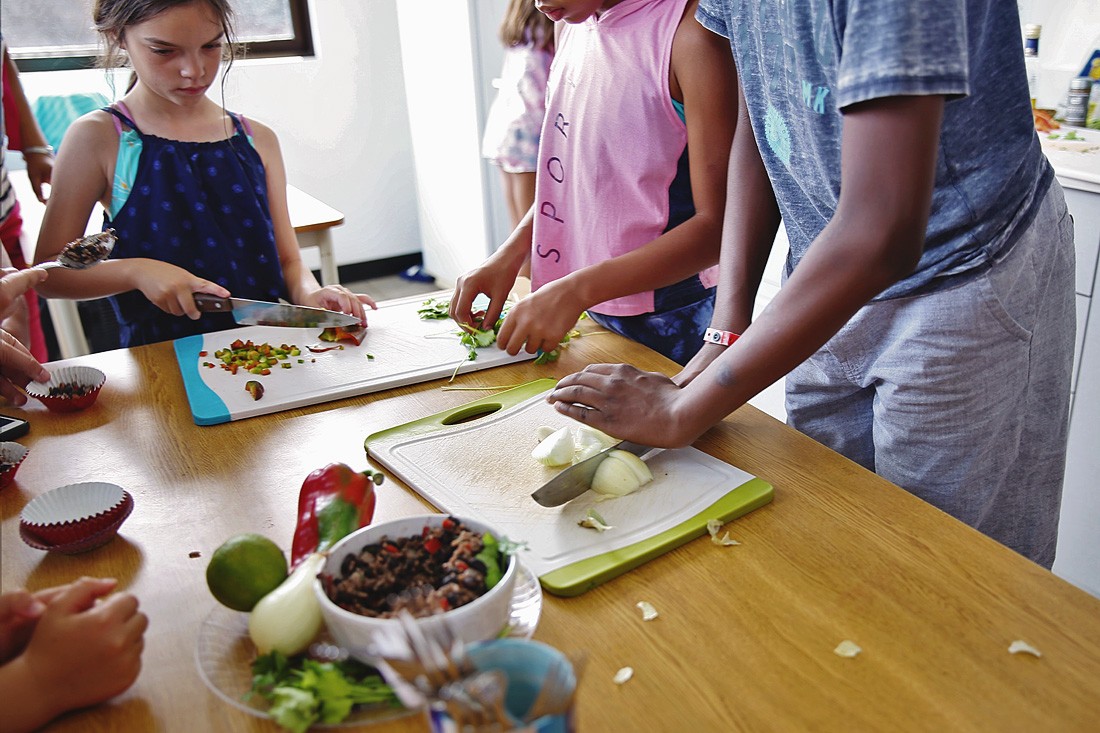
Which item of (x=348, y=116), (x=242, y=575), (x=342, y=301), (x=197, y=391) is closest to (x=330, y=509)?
(x=242, y=575)

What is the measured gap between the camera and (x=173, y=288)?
1428mm

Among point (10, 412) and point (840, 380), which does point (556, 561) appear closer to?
point (840, 380)

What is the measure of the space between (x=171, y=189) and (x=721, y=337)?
1125 millimetres

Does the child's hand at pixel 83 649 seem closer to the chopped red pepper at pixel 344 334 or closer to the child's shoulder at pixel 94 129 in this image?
the chopped red pepper at pixel 344 334

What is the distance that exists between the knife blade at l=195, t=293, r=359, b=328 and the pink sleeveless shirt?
0.38 metres

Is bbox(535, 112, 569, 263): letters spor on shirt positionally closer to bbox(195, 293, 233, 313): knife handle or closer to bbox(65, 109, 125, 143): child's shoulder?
bbox(195, 293, 233, 313): knife handle

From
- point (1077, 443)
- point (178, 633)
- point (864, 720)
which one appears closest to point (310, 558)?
point (178, 633)

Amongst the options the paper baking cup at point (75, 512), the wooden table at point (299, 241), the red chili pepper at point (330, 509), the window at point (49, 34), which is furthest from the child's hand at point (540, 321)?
the window at point (49, 34)

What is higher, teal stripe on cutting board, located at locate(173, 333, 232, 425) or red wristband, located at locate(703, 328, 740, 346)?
red wristband, located at locate(703, 328, 740, 346)

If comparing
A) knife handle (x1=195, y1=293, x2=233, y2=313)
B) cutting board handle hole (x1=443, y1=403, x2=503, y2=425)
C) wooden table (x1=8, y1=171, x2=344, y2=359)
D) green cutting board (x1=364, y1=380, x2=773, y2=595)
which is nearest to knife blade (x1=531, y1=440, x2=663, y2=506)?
green cutting board (x1=364, y1=380, x2=773, y2=595)

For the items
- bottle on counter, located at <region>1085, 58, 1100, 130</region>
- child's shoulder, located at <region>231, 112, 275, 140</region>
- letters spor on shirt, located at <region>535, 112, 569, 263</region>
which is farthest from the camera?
bottle on counter, located at <region>1085, 58, 1100, 130</region>

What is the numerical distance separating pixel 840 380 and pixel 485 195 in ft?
9.90

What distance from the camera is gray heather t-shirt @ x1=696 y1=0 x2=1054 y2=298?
868mm

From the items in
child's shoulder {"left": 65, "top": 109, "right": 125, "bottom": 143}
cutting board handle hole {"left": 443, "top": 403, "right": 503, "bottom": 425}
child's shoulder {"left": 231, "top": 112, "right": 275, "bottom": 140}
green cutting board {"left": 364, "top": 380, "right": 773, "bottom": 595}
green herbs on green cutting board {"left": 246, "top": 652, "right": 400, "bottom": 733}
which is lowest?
cutting board handle hole {"left": 443, "top": 403, "right": 503, "bottom": 425}
